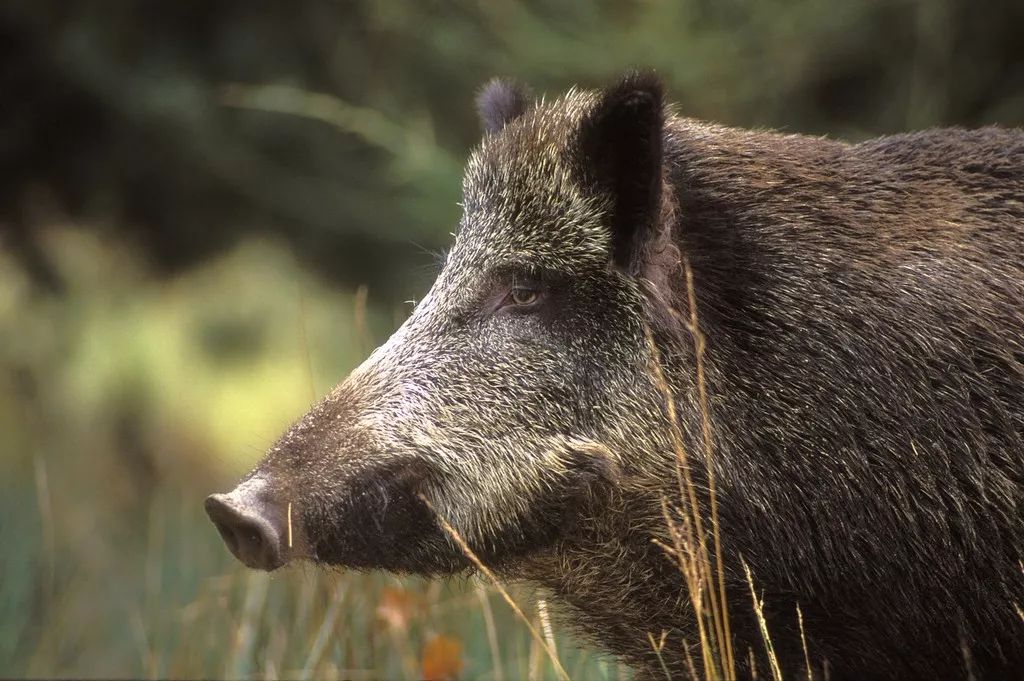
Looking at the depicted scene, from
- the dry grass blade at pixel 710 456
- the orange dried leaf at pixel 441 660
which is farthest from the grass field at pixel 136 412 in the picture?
the dry grass blade at pixel 710 456

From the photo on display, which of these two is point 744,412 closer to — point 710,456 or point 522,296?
point 710,456

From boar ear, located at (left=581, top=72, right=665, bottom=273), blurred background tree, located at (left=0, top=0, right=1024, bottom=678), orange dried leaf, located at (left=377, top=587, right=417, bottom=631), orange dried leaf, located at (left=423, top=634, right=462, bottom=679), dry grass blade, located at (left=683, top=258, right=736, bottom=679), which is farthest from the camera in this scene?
blurred background tree, located at (left=0, top=0, right=1024, bottom=678)

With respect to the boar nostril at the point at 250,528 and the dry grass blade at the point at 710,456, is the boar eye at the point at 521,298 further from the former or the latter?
the boar nostril at the point at 250,528

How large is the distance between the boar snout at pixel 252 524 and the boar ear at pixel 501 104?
1.39m

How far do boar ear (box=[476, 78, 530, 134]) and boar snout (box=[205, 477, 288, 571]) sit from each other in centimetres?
139

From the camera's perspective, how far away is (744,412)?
10.9 feet

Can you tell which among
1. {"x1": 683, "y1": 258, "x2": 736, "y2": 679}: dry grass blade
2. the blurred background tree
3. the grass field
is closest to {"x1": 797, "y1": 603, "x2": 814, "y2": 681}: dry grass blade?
{"x1": 683, "y1": 258, "x2": 736, "y2": 679}: dry grass blade

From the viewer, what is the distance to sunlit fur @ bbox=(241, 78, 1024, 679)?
126 inches

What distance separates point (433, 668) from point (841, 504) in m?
1.25

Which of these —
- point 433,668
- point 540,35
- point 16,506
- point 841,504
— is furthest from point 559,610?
point 540,35

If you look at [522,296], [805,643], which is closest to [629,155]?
[522,296]

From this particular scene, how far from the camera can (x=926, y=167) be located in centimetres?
355

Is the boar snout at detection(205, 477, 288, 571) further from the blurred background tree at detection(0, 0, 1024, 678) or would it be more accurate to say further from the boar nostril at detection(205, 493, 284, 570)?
the blurred background tree at detection(0, 0, 1024, 678)

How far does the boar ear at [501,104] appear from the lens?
4.01m
